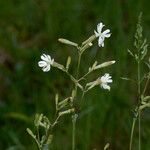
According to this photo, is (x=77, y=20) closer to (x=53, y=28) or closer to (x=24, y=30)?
(x=53, y=28)

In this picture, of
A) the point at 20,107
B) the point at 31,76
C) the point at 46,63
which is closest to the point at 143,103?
the point at 46,63

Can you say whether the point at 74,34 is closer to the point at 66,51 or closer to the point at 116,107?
the point at 66,51

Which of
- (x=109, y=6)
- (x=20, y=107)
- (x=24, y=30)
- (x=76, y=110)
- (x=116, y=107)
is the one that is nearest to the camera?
(x=76, y=110)

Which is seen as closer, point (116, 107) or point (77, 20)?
point (116, 107)

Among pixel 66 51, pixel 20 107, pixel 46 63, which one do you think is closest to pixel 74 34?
pixel 66 51

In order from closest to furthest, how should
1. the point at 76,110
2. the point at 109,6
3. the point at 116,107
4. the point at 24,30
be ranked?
1. the point at 76,110
2. the point at 116,107
3. the point at 109,6
4. the point at 24,30

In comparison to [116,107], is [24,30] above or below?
above


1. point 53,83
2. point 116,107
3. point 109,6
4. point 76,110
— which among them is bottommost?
point 76,110
